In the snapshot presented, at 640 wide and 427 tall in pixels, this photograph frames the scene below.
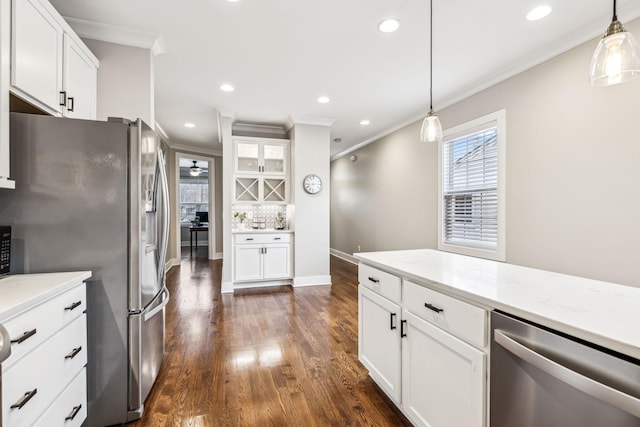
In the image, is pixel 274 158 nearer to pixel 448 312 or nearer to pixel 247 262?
pixel 247 262

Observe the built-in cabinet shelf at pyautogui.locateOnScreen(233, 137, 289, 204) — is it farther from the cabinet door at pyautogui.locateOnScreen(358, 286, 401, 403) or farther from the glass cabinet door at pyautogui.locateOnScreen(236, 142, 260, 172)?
the cabinet door at pyautogui.locateOnScreen(358, 286, 401, 403)

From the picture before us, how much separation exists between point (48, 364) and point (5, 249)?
2.09 feet

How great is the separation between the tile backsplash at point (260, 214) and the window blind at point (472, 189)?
271 cm

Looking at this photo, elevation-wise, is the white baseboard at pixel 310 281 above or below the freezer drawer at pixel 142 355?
below

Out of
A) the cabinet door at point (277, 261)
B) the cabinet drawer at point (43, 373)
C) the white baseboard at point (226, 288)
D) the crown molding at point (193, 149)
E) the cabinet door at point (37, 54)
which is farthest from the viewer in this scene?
the crown molding at point (193, 149)

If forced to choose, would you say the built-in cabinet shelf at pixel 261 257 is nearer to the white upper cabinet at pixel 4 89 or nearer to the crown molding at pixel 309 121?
the crown molding at pixel 309 121

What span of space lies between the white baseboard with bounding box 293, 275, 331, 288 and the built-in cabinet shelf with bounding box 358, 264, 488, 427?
2.73 meters

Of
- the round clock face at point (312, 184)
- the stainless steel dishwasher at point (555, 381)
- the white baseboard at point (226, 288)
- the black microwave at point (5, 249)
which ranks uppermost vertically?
the round clock face at point (312, 184)

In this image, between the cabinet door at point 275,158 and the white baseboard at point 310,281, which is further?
the cabinet door at point 275,158

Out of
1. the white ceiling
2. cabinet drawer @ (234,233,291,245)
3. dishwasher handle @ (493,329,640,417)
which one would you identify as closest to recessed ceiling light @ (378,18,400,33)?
the white ceiling

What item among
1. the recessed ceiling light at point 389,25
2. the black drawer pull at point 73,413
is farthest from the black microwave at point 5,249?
the recessed ceiling light at point 389,25

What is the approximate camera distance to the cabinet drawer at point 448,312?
1162 mm

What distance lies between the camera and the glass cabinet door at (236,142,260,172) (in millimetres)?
4707

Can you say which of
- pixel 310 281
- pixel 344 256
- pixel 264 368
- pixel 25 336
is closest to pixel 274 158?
pixel 310 281
